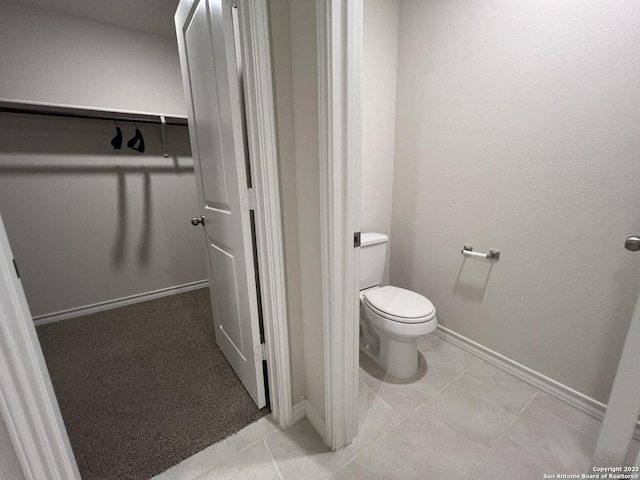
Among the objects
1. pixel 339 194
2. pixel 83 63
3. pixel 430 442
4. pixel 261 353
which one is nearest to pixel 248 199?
pixel 339 194

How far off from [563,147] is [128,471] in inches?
90.8

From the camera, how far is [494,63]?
4.34 ft

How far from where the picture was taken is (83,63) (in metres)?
2.00

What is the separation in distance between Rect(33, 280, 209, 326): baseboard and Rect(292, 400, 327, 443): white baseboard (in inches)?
78.8

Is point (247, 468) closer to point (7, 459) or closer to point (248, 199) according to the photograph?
point (7, 459)

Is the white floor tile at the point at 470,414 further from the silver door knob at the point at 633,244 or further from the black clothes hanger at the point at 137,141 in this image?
the black clothes hanger at the point at 137,141

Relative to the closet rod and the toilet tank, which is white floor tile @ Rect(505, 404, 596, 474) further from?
the closet rod

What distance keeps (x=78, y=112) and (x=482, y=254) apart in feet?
9.54

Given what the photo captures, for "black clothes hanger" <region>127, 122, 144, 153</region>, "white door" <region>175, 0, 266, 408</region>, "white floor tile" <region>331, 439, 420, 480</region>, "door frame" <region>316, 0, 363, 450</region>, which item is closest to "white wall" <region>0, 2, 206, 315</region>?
"black clothes hanger" <region>127, 122, 144, 153</region>

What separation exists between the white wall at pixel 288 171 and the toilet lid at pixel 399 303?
19.5 inches

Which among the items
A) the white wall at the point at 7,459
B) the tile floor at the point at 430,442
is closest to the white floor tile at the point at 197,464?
the tile floor at the point at 430,442

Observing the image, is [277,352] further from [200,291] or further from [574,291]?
[200,291]

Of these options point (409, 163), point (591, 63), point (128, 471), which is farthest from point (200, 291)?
point (591, 63)

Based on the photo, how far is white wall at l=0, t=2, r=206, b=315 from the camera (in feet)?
6.14
